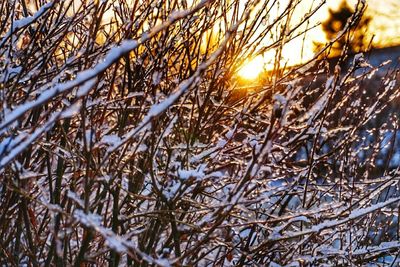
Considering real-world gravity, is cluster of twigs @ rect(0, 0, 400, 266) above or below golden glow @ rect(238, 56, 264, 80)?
below

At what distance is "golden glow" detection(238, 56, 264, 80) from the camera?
321 centimetres

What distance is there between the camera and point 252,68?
11.1 ft

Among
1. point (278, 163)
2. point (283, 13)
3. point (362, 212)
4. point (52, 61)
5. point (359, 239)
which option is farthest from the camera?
Answer: point (359, 239)

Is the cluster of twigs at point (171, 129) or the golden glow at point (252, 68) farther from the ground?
the golden glow at point (252, 68)

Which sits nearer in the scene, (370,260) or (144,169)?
(144,169)

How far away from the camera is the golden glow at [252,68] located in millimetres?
3211

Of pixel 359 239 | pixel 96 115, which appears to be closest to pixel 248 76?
pixel 96 115

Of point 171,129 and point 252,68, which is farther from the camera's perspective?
point 252,68

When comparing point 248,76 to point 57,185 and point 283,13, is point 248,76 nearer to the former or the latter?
point 283,13

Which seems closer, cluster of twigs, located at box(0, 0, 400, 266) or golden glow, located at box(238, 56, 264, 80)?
cluster of twigs, located at box(0, 0, 400, 266)

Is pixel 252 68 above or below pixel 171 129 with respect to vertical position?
above

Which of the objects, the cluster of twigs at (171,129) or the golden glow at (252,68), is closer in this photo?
the cluster of twigs at (171,129)

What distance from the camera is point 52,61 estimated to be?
11.2ft

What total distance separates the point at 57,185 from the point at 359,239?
2093mm
